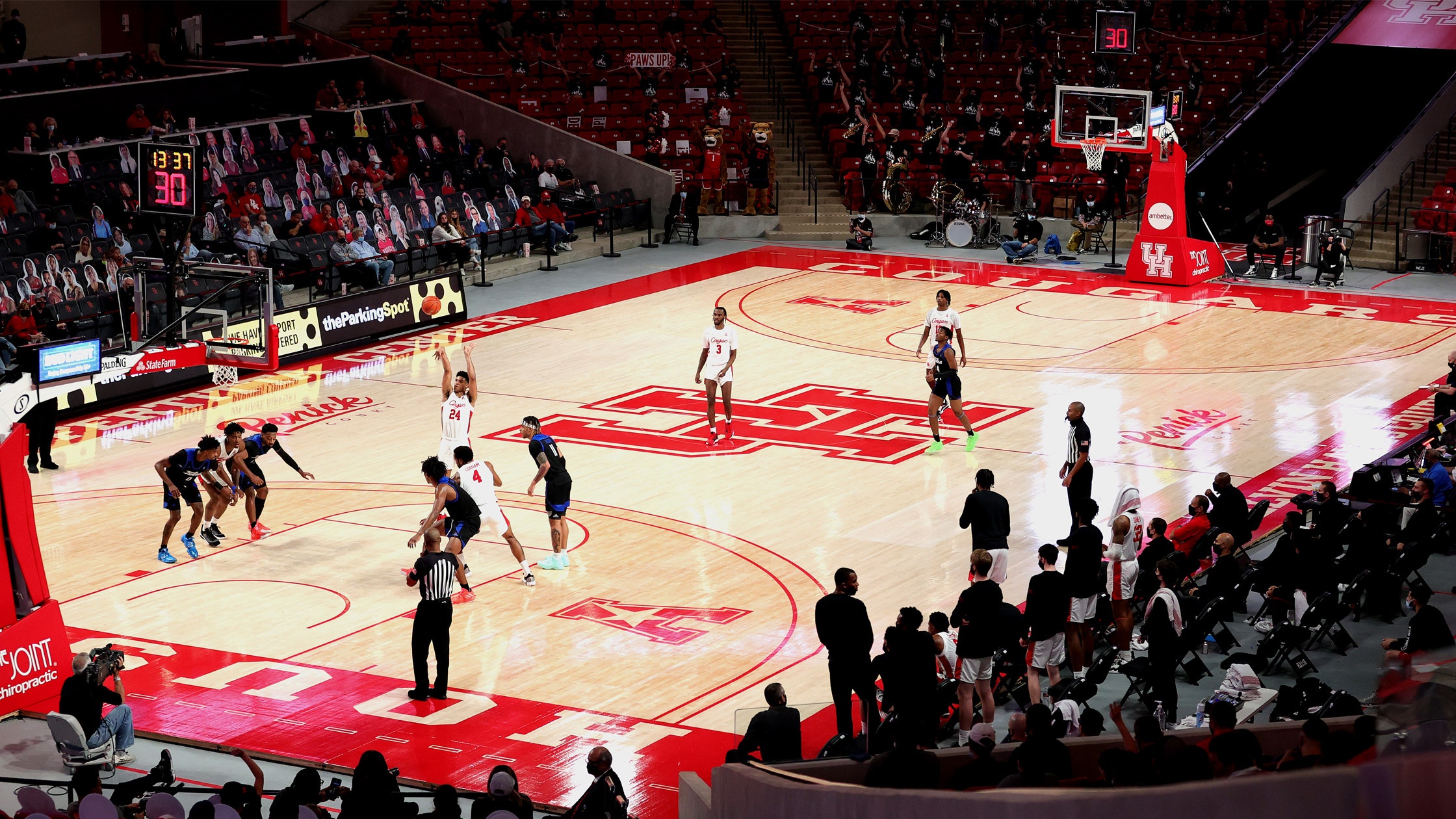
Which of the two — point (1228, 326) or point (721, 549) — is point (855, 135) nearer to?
point (1228, 326)

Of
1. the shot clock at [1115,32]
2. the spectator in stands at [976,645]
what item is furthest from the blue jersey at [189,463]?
the shot clock at [1115,32]

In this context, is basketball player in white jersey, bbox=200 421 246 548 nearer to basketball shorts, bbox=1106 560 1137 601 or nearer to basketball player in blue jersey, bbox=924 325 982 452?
basketball player in blue jersey, bbox=924 325 982 452

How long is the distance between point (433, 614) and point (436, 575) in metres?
0.36

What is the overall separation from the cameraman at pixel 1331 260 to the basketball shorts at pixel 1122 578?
19.2 meters

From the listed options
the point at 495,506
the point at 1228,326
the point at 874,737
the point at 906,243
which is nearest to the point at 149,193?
the point at 495,506

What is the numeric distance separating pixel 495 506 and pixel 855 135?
23696mm

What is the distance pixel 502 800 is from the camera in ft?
33.5

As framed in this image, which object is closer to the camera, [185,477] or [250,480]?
[185,477]

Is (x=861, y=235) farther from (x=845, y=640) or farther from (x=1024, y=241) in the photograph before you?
(x=845, y=640)

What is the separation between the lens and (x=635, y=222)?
36.8m

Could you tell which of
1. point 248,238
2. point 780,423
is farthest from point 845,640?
point 248,238

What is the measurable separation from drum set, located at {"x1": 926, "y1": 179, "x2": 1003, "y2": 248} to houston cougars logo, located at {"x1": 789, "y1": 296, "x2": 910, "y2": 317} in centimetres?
586

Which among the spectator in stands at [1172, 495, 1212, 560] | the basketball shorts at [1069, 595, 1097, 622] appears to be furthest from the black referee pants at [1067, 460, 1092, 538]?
the basketball shorts at [1069, 595, 1097, 622]

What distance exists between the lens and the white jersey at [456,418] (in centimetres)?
1748
